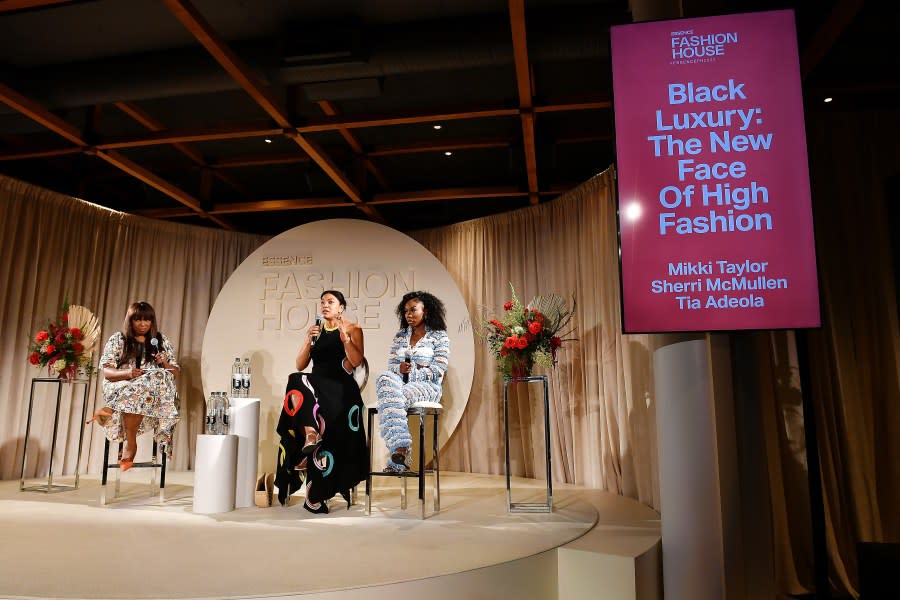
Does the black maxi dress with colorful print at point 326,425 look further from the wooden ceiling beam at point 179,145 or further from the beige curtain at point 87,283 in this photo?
the beige curtain at point 87,283

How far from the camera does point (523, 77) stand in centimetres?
414

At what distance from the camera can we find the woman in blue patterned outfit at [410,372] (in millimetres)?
4340

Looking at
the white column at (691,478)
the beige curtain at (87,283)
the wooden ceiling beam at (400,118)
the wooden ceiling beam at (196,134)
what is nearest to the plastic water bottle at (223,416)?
the wooden ceiling beam at (196,134)

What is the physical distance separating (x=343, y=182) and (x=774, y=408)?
13.9 feet

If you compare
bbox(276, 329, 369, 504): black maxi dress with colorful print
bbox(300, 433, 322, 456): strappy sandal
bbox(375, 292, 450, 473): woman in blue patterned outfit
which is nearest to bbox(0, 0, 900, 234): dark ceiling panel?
bbox(375, 292, 450, 473): woman in blue patterned outfit

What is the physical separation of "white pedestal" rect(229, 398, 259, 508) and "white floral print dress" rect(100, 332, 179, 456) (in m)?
0.76

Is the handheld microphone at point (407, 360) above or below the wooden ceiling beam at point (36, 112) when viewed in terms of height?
below

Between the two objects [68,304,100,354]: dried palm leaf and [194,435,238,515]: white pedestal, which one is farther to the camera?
[68,304,100,354]: dried palm leaf

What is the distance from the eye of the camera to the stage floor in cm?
249

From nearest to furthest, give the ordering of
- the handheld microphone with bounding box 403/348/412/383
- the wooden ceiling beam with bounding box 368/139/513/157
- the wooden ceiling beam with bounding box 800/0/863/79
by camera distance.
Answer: the wooden ceiling beam with bounding box 800/0/863/79 → the handheld microphone with bounding box 403/348/412/383 → the wooden ceiling beam with bounding box 368/139/513/157

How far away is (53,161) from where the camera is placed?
21.0 ft

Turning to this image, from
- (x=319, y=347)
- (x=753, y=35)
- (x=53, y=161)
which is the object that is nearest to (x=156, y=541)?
(x=319, y=347)

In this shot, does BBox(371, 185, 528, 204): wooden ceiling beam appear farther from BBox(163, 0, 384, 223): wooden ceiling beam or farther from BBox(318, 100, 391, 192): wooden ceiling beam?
BBox(163, 0, 384, 223): wooden ceiling beam

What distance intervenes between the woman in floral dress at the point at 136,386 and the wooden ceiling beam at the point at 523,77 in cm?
357
